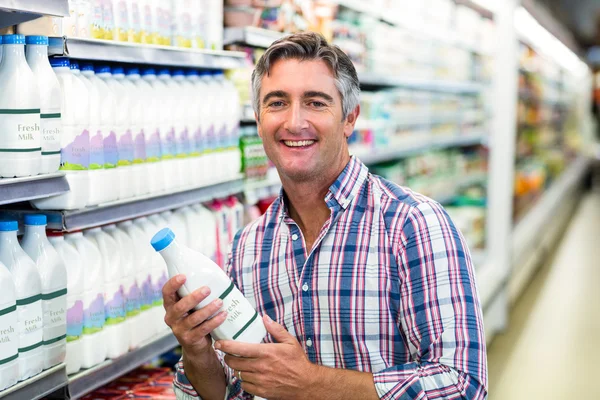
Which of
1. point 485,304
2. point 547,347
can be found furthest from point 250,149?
point 547,347

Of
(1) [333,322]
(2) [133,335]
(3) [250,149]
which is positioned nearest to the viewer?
(1) [333,322]

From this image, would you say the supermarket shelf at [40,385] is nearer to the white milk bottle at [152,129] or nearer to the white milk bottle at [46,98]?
the white milk bottle at [46,98]

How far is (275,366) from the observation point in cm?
152

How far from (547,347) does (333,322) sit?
13.9 ft

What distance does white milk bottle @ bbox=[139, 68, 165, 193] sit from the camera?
238 centimetres

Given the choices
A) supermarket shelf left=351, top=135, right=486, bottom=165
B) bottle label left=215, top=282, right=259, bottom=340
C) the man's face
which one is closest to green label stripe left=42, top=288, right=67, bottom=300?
bottle label left=215, top=282, right=259, bottom=340

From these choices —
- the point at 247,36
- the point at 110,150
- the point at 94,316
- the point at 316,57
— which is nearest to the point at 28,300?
the point at 94,316

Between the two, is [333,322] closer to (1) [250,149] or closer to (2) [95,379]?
(2) [95,379]

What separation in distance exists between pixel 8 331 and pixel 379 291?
910 mm

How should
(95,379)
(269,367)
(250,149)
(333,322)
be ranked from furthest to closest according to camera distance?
(250,149), (95,379), (333,322), (269,367)

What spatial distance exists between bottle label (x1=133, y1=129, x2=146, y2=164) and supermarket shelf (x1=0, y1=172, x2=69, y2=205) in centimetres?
42

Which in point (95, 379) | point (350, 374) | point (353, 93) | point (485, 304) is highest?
point (353, 93)

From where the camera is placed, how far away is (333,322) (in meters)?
1.73

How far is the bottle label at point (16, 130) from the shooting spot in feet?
5.74
